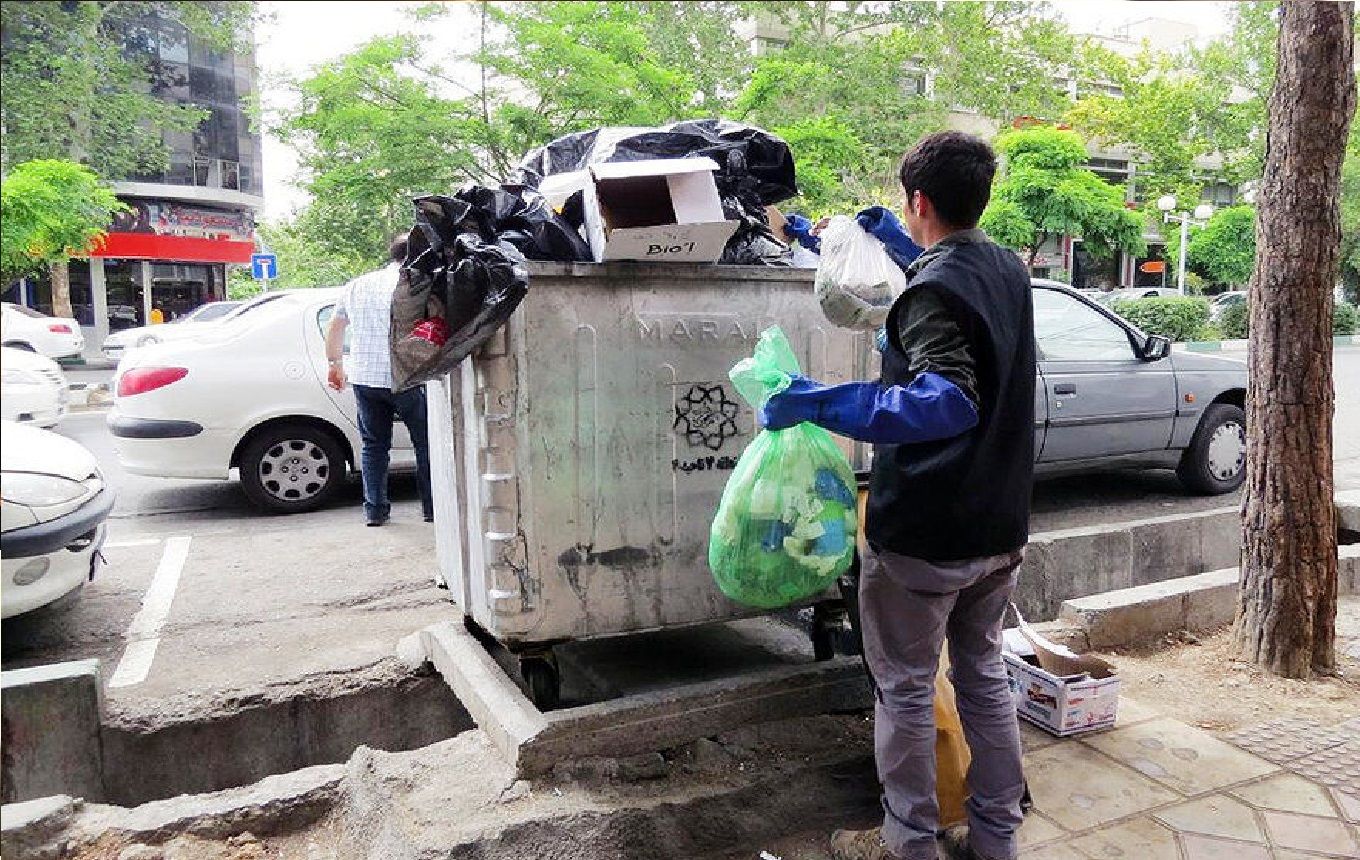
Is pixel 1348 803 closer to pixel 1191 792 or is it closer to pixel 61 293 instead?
pixel 1191 792

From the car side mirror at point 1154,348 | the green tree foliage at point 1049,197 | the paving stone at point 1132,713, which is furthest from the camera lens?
the green tree foliage at point 1049,197

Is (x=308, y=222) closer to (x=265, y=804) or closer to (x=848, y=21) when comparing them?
(x=848, y=21)

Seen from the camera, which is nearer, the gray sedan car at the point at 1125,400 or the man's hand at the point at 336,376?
the gray sedan car at the point at 1125,400

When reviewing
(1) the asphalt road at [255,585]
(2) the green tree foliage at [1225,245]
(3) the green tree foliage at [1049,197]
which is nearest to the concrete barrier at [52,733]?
(1) the asphalt road at [255,585]

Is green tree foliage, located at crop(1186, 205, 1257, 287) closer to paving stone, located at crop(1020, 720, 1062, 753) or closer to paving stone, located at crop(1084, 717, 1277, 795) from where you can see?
paving stone, located at crop(1084, 717, 1277, 795)

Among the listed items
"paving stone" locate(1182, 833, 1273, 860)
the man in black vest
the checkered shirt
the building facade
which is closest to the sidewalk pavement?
"paving stone" locate(1182, 833, 1273, 860)

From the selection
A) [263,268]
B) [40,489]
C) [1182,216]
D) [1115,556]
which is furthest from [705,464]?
[1182,216]

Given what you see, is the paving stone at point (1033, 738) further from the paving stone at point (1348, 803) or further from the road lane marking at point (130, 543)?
the road lane marking at point (130, 543)

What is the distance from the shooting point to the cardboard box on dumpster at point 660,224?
106 inches

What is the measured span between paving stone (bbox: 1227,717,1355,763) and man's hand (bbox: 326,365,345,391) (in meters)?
5.34

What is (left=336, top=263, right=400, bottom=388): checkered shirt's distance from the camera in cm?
564

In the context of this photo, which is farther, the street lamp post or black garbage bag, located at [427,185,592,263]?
the street lamp post

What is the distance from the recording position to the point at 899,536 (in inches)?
89.8

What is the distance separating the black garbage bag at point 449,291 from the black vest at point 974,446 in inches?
40.5
